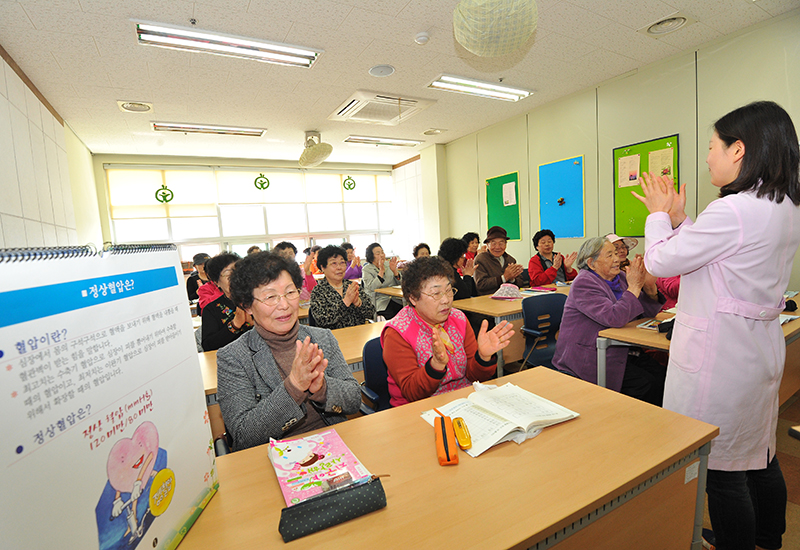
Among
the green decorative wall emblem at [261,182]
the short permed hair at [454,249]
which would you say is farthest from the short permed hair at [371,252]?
the green decorative wall emblem at [261,182]

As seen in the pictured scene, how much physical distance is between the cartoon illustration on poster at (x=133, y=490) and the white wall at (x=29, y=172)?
3.44 m

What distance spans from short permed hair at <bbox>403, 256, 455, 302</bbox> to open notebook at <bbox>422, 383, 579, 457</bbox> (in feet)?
2.00

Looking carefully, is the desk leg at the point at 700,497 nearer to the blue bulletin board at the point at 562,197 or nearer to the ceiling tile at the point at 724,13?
the ceiling tile at the point at 724,13

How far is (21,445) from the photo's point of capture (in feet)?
1.70

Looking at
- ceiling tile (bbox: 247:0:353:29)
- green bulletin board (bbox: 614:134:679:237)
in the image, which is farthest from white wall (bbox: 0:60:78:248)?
green bulletin board (bbox: 614:134:679:237)

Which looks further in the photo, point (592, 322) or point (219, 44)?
point (219, 44)

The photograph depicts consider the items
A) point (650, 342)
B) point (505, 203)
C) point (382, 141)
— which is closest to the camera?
point (650, 342)

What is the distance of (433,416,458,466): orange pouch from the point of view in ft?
3.68

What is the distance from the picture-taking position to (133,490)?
2.33ft

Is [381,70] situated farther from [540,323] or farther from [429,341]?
[429,341]

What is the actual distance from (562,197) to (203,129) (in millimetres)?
5574

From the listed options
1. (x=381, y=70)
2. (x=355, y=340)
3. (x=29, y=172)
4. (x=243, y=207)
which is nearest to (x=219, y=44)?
(x=381, y=70)

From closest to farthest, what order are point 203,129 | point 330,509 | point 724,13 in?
point 330,509, point 724,13, point 203,129

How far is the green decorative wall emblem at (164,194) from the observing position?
26.0 ft
